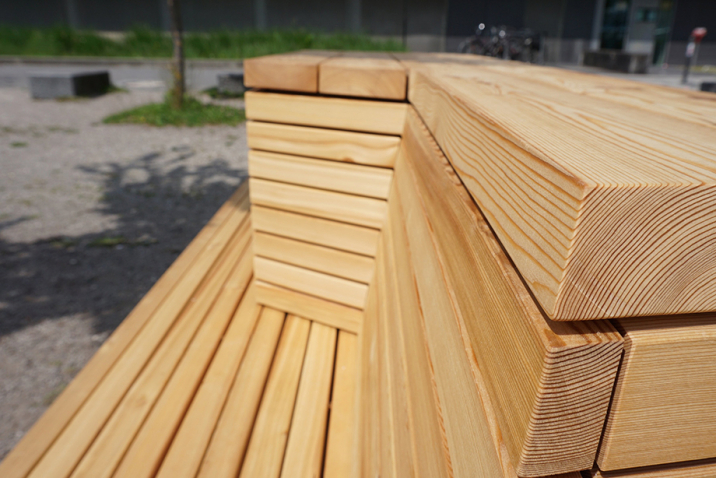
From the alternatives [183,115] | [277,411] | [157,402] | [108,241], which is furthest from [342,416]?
[183,115]

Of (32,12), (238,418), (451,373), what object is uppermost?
(32,12)

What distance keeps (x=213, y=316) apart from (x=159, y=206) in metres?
3.17

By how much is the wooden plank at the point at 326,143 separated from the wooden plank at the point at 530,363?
118 centimetres

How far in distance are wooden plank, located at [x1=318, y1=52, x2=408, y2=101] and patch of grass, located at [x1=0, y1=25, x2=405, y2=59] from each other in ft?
45.4

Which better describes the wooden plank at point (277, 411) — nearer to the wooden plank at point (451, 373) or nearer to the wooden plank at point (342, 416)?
the wooden plank at point (342, 416)

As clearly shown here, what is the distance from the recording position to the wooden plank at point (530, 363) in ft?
1.44

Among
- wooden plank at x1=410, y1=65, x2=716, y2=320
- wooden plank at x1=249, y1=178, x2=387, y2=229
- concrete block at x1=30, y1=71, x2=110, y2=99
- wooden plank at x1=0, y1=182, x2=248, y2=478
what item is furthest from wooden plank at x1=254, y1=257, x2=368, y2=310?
concrete block at x1=30, y1=71, x2=110, y2=99

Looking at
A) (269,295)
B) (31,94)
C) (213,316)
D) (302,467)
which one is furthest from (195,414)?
(31,94)

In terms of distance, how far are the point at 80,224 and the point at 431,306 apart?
454 centimetres

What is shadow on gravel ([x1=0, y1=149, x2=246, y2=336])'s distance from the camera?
3.22 metres

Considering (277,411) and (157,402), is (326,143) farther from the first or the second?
(157,402)

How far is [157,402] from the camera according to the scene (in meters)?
1.75

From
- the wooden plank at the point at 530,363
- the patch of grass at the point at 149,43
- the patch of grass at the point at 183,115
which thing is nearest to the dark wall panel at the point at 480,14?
the patch of grass at the point at 149,43

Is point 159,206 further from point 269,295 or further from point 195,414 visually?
point 195,414
